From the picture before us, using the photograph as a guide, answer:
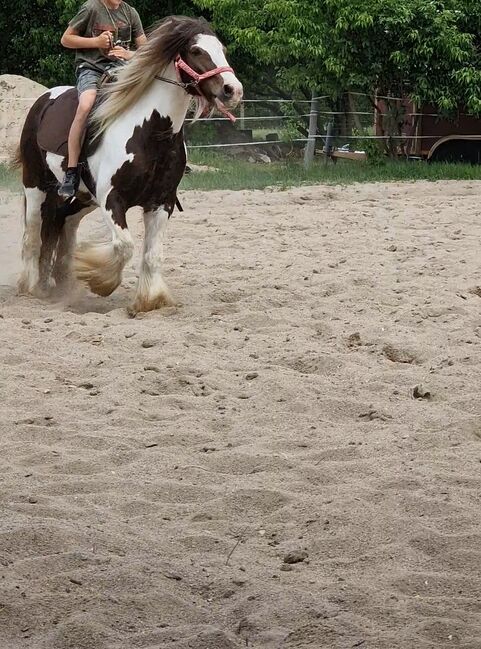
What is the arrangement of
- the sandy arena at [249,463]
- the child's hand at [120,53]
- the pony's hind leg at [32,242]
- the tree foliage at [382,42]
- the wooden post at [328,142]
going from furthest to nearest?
the wooden post at [328,142] < the tree foliage at [382,42] < the pony's hind leg at [32,242] < the child's hand at [120,53] < the sandy arena at [249,463]

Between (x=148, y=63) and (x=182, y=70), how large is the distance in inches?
10.1

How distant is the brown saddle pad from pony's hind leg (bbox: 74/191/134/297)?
2.10 ft

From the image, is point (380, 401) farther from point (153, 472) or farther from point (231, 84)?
point (231, 84)

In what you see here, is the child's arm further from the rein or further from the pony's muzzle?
the pony's muzzle

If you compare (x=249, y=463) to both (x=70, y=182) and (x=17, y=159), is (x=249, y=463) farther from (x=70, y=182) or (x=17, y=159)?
(x=17, y=159)

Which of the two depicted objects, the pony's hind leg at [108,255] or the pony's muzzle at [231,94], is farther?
the pony's hind leg at [108,255]

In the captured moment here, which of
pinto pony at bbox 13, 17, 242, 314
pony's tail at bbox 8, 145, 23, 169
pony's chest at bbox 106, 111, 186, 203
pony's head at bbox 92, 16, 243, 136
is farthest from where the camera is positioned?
pony's tail at bbox 8, 145, 23, 169

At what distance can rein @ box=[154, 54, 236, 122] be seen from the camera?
7105 mm

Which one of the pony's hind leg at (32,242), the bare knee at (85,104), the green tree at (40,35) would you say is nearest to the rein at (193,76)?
the bare knee at (85,104)

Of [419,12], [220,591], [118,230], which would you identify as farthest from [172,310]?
[419,12]

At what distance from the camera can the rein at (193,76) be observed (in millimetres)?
7105

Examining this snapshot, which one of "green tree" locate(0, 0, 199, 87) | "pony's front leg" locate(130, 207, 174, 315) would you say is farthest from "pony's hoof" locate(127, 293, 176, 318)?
"green tree" locate(0, 0, 199, 87)

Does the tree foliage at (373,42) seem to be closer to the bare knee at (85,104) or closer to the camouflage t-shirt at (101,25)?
the camouflage t-shirt at (101,25)

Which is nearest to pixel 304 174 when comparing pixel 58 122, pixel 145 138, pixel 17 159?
pixel 17 159
